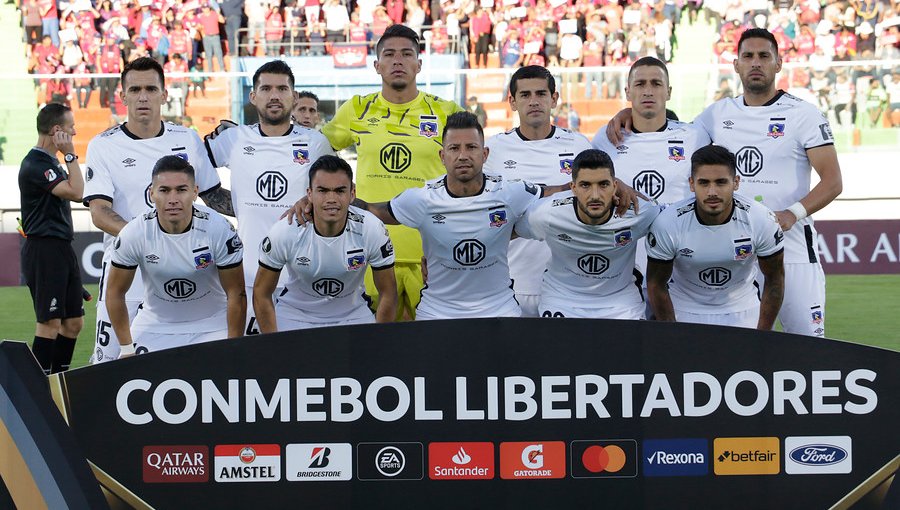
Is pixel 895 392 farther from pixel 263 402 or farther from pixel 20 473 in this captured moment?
pixel 20 473

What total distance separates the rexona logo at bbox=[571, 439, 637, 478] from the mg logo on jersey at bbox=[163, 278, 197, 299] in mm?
2996

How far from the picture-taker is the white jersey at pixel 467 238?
17.5 ft

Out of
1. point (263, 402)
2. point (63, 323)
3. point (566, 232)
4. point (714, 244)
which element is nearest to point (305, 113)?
point (63, 323)

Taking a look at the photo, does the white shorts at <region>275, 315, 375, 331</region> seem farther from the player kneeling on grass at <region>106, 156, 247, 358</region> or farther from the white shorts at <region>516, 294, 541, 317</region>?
the white shorts at <region>516, 294, 541, 317</region>

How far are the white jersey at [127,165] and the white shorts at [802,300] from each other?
3.35m

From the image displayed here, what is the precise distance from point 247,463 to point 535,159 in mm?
3379

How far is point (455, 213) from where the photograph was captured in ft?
17.4

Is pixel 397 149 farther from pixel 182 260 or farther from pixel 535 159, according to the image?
pixel 182 260

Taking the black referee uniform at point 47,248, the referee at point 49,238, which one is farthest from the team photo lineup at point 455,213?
→ the black referee uniform at point 47,248

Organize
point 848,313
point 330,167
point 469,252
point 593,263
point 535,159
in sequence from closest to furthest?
point 330,167, point 593,263, point 469,252, point 535,159, point 848,313

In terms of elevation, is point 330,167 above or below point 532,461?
above

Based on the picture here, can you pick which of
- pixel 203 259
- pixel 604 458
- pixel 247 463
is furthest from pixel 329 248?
pixel 604 458

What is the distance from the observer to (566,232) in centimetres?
516

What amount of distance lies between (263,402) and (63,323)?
18.7ft
